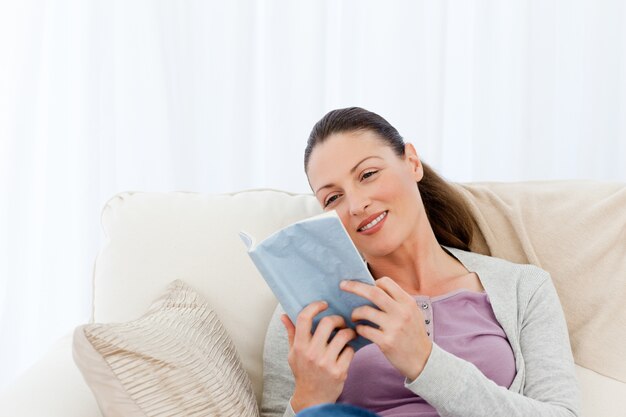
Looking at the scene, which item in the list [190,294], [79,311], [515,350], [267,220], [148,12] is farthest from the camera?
[79,311]

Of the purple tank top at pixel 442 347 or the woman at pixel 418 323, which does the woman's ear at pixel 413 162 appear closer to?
the woman at pixel 418 323

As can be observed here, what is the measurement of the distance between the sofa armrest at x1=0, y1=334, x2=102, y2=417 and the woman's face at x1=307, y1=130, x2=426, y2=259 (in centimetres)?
54

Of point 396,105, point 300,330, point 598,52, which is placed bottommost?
point 300,330

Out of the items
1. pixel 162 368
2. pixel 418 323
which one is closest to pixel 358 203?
pixel 418 323

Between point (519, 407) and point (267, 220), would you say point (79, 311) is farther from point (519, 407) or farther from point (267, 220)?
point (519, 407)

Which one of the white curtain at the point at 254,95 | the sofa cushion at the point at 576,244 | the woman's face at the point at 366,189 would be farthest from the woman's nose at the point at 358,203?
the white curtain at the point at 254,95

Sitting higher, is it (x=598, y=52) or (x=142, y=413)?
(x=598, y=52)

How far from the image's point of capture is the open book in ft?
3.30

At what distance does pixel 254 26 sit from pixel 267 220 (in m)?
0.87

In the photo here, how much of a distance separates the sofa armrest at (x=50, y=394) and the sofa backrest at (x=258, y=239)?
0.60 feet

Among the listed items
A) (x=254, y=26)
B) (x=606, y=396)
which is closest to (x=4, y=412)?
(x=606, y=396)

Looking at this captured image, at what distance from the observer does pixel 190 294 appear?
4.84 feet

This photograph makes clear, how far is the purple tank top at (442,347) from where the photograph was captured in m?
1.33

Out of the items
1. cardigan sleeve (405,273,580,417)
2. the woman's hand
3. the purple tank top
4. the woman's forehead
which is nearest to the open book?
the woman's hand
